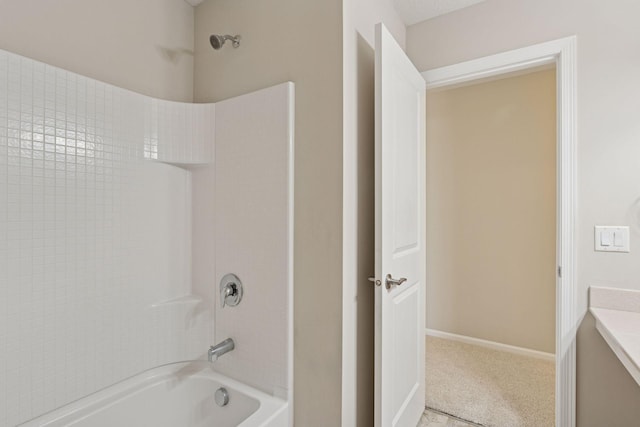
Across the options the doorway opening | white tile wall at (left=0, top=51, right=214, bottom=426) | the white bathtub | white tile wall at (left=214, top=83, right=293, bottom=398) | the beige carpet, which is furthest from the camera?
the doorway opening

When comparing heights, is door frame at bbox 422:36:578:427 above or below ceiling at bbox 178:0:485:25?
below

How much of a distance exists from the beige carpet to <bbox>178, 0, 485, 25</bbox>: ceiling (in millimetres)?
2459

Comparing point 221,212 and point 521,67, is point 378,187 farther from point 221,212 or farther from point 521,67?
point 521,67

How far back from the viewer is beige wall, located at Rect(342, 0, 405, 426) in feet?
4.43

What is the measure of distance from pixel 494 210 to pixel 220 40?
2.67 metres

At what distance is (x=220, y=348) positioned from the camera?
1.54 meters

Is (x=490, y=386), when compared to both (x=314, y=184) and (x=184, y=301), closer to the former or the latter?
(x=314, y=184)

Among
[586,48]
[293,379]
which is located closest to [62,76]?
[293,379]

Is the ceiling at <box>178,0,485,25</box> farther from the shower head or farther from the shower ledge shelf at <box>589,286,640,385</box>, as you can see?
the shower ledge shelf at <box>589,286,640,385</box>

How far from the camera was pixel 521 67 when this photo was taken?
173 centimetres

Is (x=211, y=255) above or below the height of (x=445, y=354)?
above

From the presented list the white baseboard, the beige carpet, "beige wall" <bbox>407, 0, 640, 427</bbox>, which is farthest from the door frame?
the white baseboard

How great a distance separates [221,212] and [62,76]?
0.85m

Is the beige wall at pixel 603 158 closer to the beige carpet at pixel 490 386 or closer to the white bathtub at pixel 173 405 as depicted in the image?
the beige carpet at pixel 490 386
